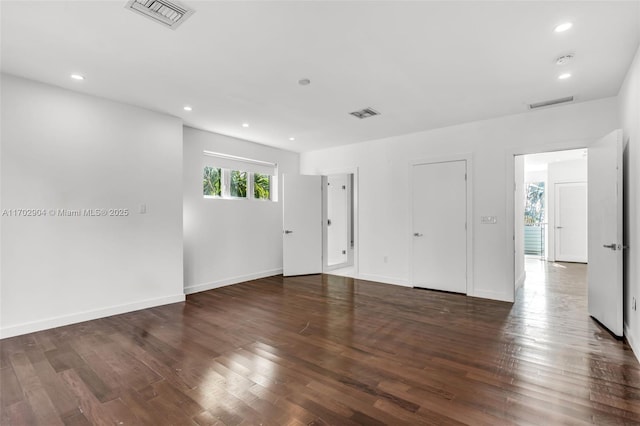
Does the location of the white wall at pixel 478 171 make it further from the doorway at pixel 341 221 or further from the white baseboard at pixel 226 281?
the white baseboard at pixel 226 281

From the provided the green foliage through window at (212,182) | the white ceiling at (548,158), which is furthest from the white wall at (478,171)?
the white ceiling at (548,158)

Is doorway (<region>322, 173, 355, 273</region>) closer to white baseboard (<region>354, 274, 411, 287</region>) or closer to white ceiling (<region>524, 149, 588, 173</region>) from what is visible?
white baseboard (<region>354, 274, 411, 287</region>)

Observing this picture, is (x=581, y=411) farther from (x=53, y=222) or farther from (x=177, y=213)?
(x=53, y=222)

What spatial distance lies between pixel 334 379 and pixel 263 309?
199cm

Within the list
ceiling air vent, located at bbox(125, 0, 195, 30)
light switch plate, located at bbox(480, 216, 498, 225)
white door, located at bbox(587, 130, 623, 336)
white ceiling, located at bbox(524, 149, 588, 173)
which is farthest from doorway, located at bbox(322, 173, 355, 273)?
ceiling air vent, located at bbox(125, 0, 195, 30)

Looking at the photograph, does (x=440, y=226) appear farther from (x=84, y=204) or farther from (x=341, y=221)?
(x=84, y=204)

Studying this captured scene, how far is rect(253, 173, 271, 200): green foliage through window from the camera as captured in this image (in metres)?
6.27

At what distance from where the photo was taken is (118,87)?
3.46m

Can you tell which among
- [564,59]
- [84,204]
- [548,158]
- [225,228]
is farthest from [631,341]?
[548,158]

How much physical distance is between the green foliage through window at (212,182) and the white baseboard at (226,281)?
62.4 inches

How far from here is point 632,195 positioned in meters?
2.92

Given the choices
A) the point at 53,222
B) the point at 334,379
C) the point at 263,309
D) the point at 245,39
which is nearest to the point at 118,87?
the point at 53,222

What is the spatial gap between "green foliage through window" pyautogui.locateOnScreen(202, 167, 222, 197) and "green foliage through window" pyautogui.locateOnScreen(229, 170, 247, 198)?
0.83ft

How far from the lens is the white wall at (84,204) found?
10.5 feet
